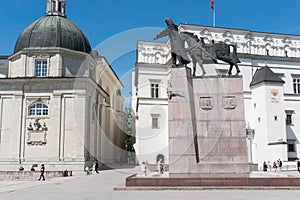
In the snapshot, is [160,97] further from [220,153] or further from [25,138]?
[220,153]

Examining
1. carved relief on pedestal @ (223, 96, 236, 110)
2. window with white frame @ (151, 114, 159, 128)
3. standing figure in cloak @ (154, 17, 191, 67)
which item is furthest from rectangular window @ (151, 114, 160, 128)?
carved relief on pedestal @ (223, 96, 236, 110)

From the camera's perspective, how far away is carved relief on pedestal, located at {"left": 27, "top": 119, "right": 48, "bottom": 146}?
4159 cm

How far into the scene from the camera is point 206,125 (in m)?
20.0

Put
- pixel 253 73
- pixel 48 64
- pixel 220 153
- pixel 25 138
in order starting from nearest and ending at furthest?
pixel 220 153, pixel 25 138, pixel 48 64, pixel 253 73

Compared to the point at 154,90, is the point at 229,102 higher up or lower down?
lower down

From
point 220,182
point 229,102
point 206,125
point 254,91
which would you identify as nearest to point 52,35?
point 254,91

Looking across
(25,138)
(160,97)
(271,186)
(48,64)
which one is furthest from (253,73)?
(271,186)

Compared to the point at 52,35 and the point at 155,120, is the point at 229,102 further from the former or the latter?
the point at 52,35

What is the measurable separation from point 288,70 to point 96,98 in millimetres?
32136

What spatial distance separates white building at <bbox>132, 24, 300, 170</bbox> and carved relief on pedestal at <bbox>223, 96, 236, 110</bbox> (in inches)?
1052

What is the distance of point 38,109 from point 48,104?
1594 millimetres

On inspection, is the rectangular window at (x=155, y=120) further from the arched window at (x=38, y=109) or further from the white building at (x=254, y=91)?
the arched window at (x=38, y=109)

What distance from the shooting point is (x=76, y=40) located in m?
48.6

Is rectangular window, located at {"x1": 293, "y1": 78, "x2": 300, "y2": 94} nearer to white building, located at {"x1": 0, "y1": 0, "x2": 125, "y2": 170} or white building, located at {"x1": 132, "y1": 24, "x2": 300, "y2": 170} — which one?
white building, located at {"x1": 132, "y1": 24, "x2": 300, "y2": 170}
